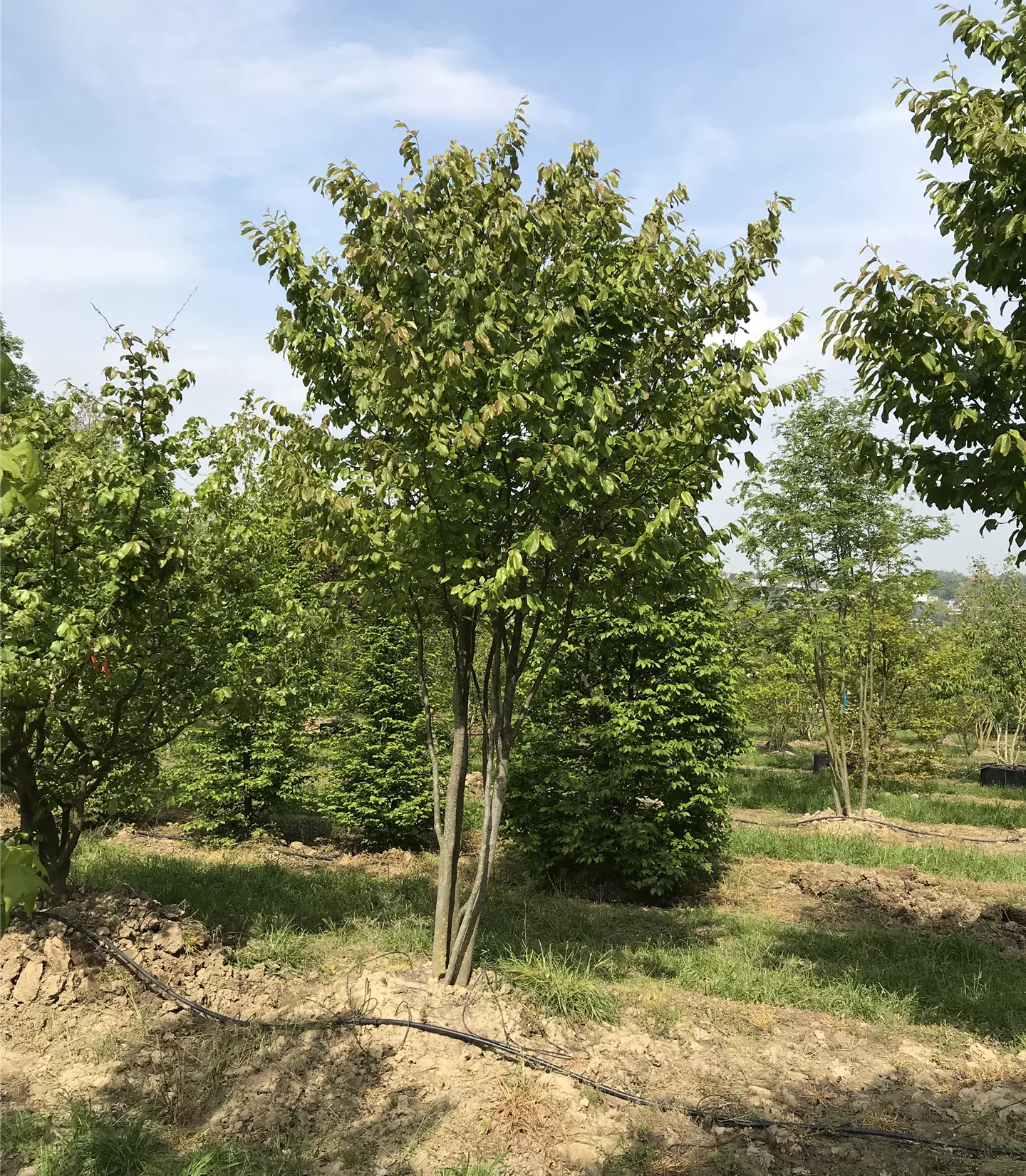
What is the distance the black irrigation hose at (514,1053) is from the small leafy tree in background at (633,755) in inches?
163

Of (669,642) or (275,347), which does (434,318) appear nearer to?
(275,347)

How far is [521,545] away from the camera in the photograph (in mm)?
4480

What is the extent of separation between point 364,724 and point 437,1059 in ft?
22.3

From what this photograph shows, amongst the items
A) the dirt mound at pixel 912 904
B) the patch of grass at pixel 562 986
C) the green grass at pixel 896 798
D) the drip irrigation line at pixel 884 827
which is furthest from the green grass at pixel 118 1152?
the green grass at pixel 896 798

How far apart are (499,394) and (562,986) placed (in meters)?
3.63

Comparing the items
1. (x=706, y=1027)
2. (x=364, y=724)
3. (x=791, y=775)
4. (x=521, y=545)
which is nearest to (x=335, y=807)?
(x=364, y=724)

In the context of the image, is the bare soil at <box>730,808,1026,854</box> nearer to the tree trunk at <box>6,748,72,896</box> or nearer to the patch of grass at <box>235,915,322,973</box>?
the patch of grass at <box>235,915,322,973</box>

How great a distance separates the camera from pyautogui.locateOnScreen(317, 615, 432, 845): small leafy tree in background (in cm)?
1084

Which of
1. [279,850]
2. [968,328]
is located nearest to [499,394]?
[968,328]

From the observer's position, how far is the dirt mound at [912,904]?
299 inches

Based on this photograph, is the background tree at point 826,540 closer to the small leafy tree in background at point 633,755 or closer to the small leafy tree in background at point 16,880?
the small leafy tree in background at point 633,755

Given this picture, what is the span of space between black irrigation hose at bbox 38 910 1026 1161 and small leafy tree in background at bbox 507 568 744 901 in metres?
4.13

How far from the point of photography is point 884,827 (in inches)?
507

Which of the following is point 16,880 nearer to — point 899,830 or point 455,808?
point 455,808
